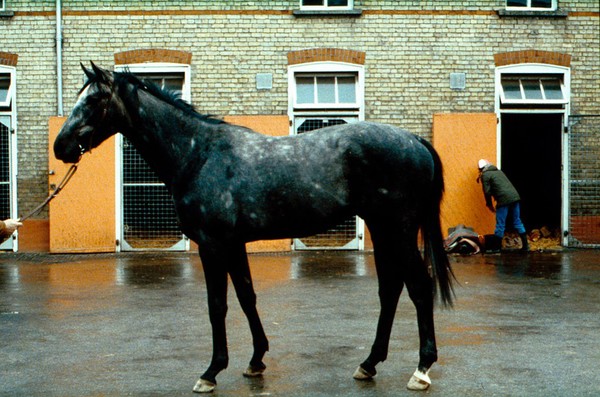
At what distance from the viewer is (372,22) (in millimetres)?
18266

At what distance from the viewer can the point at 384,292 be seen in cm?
693

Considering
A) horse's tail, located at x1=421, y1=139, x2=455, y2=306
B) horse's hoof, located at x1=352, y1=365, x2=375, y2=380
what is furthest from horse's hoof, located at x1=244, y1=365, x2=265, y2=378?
horse's tail, located at x1=421, y1=139, x2=455, y2=306

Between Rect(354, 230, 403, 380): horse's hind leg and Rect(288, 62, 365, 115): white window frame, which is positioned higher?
Rect(288, 62, 365, 115): white window frame

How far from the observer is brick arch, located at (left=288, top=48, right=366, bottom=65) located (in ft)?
59.5

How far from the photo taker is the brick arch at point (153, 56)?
712 inches

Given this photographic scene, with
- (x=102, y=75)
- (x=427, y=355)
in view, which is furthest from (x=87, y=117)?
A: (x=427, y=355)

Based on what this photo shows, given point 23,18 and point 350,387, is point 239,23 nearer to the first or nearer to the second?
point 23,18

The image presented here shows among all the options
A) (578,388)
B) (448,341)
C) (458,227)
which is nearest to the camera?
(578,388)

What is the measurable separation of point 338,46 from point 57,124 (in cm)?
542

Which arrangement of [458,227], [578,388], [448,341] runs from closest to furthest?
[578,388], [448,341], [458,227]

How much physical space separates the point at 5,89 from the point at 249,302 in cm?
1305

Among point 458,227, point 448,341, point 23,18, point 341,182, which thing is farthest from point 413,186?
point 23,18

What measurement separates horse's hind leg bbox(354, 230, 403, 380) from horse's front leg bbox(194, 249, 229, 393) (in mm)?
977

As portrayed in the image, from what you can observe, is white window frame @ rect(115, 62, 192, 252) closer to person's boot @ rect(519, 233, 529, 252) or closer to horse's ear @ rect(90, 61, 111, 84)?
person's boot @ rect(519, 233, 529, 252)
